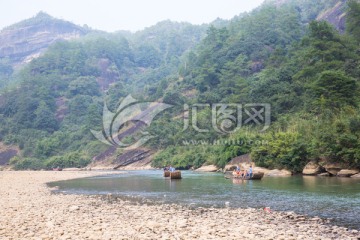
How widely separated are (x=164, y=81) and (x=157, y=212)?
358 feet

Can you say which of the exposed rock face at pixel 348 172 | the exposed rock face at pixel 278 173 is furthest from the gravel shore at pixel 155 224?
the exposed rock face at pixel 278 173

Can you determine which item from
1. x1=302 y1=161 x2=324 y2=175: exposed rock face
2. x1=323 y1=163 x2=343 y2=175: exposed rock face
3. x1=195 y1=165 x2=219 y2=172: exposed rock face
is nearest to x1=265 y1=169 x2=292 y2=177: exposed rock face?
x1=302 y1=161 x2=324 y2=175: exposed rock face

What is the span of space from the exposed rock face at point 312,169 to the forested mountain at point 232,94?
2.51 feet

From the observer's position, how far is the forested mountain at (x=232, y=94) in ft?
158

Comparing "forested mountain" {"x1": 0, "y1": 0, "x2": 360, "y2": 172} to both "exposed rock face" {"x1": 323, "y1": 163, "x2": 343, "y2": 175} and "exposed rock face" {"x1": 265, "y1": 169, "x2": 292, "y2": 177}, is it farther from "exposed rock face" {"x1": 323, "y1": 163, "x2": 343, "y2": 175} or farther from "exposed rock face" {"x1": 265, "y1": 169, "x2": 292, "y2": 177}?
"exposed rock face" {"x1": 265, "y1": 169, "x2": 292, "y2": 177}

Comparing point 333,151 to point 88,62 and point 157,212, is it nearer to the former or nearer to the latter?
point 157,212

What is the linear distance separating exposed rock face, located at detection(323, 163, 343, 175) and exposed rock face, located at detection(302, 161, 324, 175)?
1.21 metres

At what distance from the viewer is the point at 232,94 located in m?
89.1

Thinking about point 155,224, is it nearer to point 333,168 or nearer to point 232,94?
point 333,168

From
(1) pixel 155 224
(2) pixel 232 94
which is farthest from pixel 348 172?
(2) pixel 232 94

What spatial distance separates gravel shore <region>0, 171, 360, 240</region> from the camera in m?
Result: 12.9

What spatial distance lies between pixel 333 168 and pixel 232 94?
50.7 meters

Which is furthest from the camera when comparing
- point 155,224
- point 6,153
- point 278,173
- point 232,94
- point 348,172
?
point 6,153

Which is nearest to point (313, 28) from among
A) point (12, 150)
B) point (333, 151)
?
point (333, 151)
